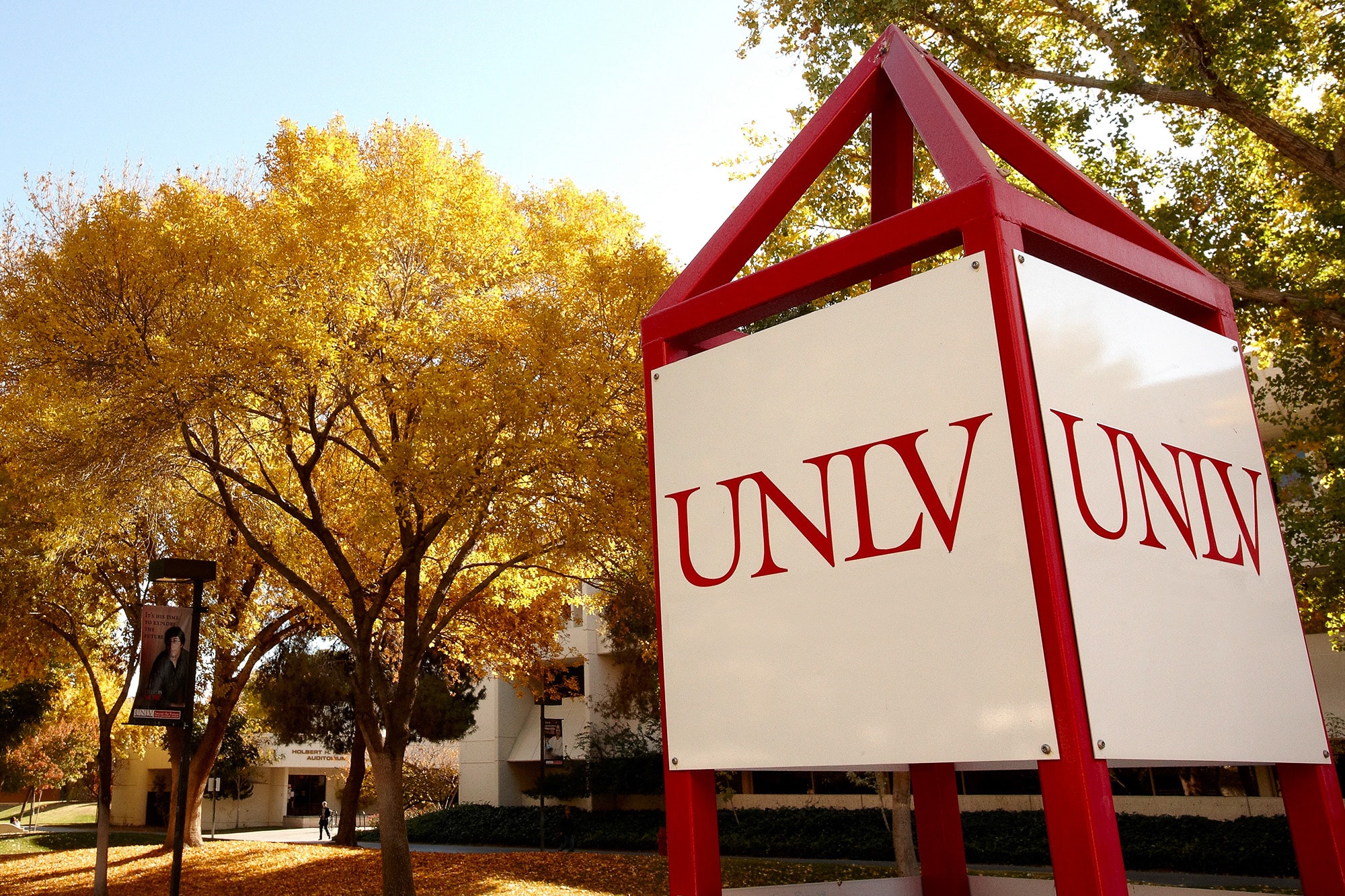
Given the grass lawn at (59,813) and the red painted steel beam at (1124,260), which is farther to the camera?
the grass lawn at (59,813)

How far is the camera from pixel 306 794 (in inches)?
2328

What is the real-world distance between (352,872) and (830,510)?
18.8 metres

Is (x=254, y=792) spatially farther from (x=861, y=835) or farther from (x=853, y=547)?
(x=853, y=547)

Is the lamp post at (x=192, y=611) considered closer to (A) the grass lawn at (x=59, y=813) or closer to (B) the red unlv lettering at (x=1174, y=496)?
(B) the red unlv lettering at (x=1174, y=496)

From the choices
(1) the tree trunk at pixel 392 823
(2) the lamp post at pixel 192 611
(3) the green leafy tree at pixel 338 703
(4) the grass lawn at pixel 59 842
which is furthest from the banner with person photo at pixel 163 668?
(4) the grass lawn at pixel 59 842

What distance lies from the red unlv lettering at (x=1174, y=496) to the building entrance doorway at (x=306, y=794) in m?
61.7

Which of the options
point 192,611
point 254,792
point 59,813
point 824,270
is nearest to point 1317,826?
point 824,270

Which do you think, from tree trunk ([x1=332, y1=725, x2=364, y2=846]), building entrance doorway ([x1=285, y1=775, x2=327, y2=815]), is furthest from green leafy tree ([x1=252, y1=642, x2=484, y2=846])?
building entrance doorway ([x1=285, y1=775, x2=327, y2=815])

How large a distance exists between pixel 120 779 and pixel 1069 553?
59090 millimetres

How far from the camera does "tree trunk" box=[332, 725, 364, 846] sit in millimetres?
28094

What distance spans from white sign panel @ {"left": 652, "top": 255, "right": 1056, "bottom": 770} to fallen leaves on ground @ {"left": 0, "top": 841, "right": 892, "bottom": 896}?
570 inches

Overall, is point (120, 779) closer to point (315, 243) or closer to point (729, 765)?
point (315, 243)

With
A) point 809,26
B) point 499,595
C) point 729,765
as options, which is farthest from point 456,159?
point 729,765

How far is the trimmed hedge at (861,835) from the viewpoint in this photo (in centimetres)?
1820
